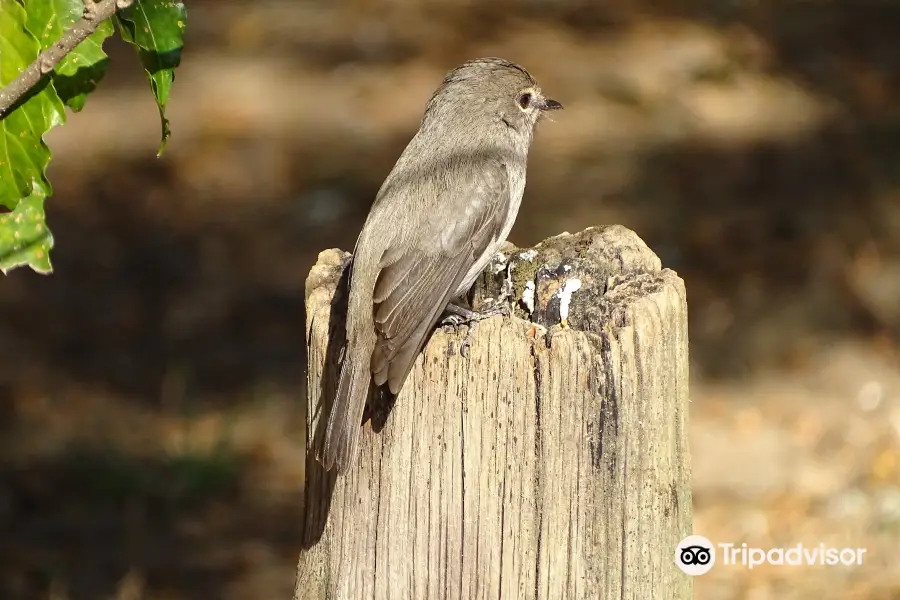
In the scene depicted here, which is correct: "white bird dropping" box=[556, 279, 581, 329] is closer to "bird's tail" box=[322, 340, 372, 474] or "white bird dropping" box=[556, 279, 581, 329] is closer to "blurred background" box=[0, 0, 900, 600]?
"bird's tail" box=[322, 340, 372, 474]

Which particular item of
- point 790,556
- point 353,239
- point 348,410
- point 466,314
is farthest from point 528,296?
point 353,239

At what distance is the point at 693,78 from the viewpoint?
1138cm

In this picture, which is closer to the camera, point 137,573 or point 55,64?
point 55,64

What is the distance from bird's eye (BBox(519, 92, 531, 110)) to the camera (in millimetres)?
5260

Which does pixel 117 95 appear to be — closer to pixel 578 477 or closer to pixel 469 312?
pixel 469 312

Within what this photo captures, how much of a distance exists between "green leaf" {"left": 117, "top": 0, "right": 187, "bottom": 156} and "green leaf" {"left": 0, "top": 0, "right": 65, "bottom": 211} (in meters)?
0.24

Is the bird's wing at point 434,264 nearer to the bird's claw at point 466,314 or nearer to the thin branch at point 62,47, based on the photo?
the bird's claw at point 466,314

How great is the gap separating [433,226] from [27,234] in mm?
1702

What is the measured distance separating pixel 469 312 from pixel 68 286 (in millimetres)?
5776

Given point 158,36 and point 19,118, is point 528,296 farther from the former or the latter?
point 19,118

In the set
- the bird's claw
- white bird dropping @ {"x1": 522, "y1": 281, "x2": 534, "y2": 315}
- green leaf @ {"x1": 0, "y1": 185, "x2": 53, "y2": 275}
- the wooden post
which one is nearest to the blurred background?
the bird's claw

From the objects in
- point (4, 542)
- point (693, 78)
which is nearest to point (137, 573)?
point (4, 542)

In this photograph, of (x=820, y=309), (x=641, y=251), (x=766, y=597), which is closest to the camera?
(x=641, y=251)

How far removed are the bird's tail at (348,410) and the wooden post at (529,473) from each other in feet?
0.17
